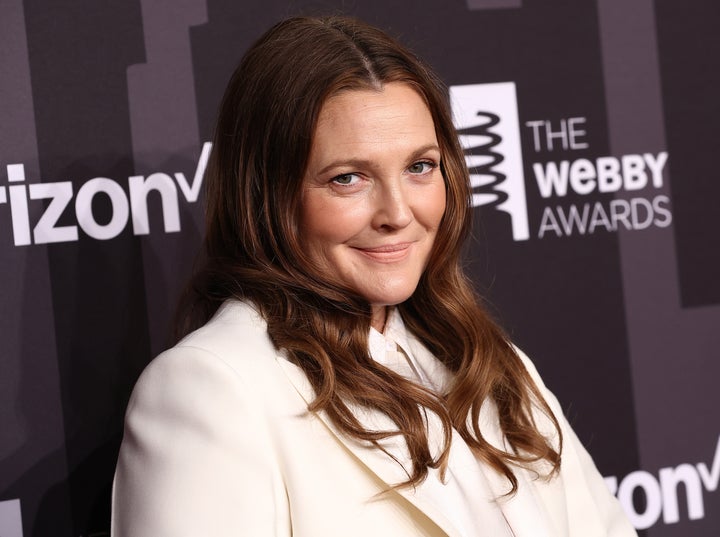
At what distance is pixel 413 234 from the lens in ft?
4.95

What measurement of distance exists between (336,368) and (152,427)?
0.29 m

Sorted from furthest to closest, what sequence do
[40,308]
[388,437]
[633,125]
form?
[633,125]
[40,308]
[388,437]

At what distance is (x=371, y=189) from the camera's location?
4.79 feet

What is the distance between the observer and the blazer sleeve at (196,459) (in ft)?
3.99

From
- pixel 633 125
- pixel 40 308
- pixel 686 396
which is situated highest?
pixel 633 125

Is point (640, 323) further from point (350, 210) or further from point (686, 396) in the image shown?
point (350, 210)

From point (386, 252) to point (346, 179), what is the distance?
129 millimetres

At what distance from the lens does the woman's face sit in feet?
4.65

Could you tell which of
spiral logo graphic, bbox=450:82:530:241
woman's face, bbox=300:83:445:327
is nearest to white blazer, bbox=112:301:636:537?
woman's face, bbox=300:83:445:327

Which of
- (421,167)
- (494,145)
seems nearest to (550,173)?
(494,145)

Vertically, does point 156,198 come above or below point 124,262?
above

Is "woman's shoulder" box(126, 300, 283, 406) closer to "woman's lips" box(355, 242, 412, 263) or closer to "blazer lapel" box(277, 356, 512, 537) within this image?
"blazer lapel" box(277, 356, 512, 537)

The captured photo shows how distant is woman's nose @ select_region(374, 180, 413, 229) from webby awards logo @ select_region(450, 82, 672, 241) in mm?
670

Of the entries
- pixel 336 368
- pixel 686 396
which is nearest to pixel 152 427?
pixel 336 368
